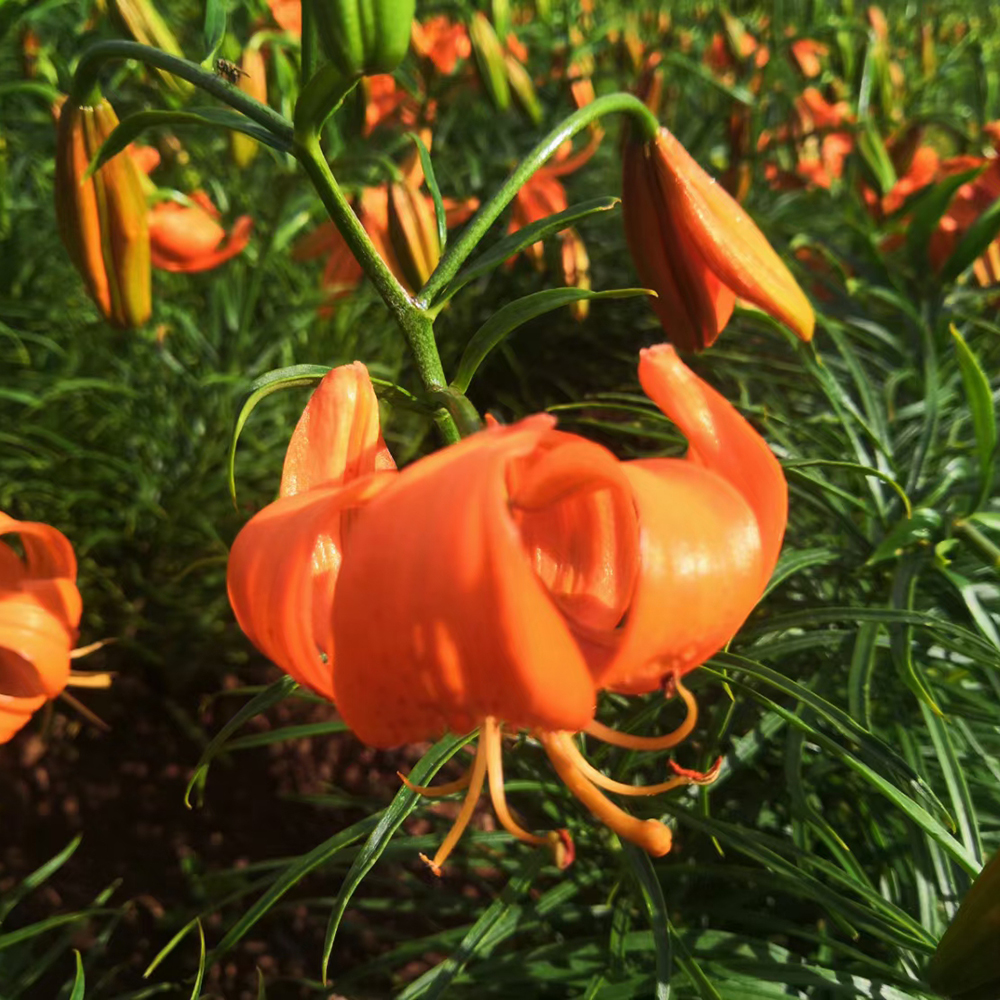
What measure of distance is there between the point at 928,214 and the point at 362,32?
110 centimetres

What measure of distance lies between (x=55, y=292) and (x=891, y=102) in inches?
72.2

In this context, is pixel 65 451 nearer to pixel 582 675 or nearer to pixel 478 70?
pixel 478 70

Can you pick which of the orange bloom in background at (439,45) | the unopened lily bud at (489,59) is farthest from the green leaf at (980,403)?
the orange bloom in background at (439,45)

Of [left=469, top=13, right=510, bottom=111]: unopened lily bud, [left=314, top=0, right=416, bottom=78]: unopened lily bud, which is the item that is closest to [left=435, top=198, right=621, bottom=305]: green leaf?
[left=314, top=0, right=416, bottom=78]: unopened lily bud

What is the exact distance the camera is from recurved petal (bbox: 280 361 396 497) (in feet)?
1.66

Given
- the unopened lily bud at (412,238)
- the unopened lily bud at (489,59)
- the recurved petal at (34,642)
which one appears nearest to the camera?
the recurved petal at (34,642)

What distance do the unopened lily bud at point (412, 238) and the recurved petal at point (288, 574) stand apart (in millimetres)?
642

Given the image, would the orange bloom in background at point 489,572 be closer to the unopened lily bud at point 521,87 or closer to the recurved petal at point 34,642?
the recurved petal at point 34,642

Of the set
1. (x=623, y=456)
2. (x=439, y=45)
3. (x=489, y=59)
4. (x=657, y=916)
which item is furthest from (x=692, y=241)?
(x=623, y=456)

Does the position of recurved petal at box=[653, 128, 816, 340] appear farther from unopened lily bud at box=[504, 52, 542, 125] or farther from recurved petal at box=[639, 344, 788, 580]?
unopened lily bud at box=[504, 52, 542, 125]

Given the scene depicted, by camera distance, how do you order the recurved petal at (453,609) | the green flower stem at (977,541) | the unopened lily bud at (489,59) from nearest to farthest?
1. the recurved petal at (453,609)
2. the green flower stem at (977,541)
3. the unopened lily bud at (489,59)

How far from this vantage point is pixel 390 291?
0.59m

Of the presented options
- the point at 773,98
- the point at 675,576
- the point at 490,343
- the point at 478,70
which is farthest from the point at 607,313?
the point at 675,576

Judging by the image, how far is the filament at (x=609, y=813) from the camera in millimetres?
483
